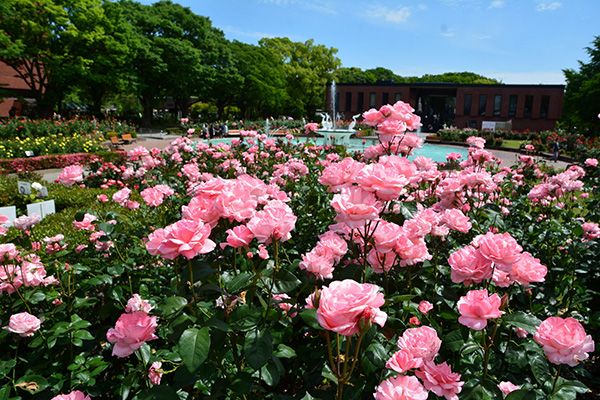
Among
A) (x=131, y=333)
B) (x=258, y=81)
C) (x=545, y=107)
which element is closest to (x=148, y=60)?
(x=258, y=81)

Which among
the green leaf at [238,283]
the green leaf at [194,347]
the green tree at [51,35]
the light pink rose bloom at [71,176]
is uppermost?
the green tree at [51,35]

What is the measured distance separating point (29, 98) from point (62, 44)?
12341 millimetres

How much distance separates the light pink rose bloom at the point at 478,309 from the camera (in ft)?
3.92

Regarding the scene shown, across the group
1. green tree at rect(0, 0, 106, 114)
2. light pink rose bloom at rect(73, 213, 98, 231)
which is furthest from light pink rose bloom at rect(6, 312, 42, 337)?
green tree at rect(0, 0, 106, 114)

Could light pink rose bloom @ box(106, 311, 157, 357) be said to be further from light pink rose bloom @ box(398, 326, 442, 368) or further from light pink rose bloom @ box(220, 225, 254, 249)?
light pink rose bloom @ box(398, 326, 442, 368)

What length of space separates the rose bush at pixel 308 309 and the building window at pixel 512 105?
4448 cm

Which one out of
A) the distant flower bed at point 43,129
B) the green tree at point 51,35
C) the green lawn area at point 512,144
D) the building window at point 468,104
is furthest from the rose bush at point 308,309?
the building window at point 468,104

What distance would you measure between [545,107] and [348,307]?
47.7 metres

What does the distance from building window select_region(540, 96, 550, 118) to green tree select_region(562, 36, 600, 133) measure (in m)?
1.72

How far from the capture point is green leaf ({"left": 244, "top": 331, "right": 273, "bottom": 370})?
1.18 meters

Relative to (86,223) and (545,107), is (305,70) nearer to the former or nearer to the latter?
(545,107)

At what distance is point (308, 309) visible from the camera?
53.3 inches

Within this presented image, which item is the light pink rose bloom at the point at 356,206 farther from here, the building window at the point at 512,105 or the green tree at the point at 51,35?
the building window at the point at 512,105

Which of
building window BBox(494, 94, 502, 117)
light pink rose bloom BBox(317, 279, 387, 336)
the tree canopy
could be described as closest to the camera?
light pink rose bloom BBox(317, 279, 387, 336)
